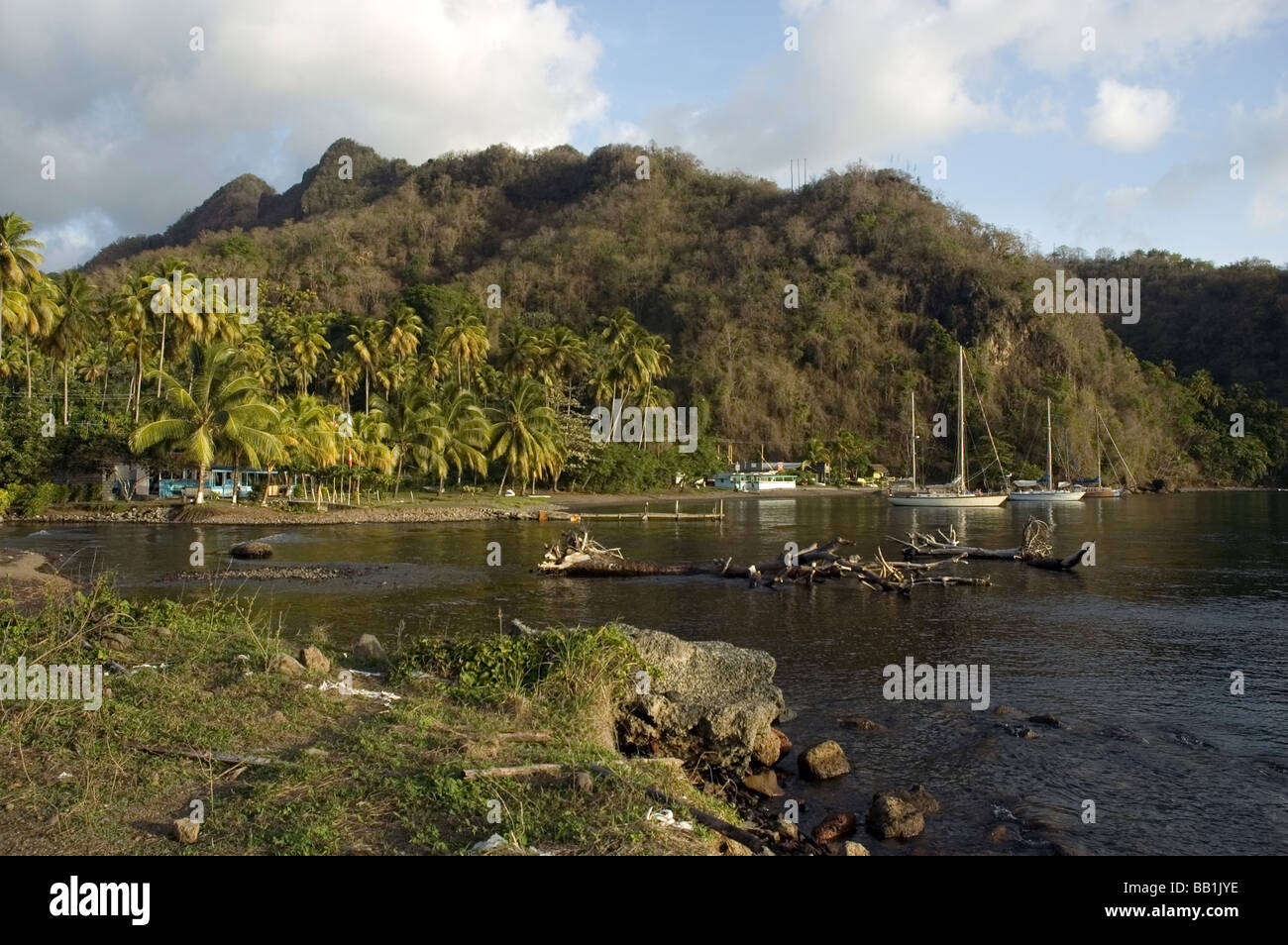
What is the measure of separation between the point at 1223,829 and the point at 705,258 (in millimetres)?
151301

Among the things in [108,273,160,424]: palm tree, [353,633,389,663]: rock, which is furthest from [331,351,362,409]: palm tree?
[353,633,389,663]: rock

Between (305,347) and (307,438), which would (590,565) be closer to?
(307,438)

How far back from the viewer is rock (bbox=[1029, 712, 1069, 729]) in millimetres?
14102

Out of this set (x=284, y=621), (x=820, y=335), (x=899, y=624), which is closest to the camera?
(x=284, y=621)

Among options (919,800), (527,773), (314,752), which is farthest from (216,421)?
(919,800)

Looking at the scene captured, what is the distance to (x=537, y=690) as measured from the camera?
11344mm

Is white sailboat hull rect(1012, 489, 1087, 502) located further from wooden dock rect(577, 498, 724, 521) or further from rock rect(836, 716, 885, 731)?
rock rect(836, 716, 885, 731)

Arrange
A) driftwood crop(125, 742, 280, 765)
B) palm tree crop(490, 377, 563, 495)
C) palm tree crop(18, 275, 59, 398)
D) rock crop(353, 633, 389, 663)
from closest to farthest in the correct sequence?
driftwood crop(125, 742, 280, 765) → rock crop(353, 633, 389, 663) → palm tree crop(18, 275, 59, 398) → palm tree crop(490, 377, 563, 495)

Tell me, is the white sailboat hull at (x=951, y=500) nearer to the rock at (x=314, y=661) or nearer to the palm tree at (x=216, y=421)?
the palm tree at (x=216, y=421)

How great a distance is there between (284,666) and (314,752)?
313 centimetres

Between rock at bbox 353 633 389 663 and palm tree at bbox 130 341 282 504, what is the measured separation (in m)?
38.2

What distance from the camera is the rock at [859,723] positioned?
1384 cm
